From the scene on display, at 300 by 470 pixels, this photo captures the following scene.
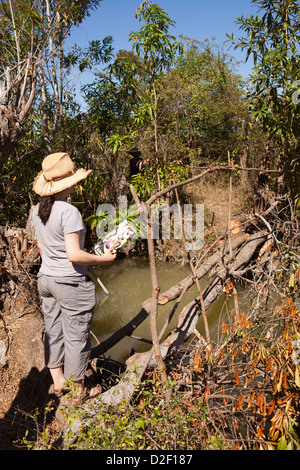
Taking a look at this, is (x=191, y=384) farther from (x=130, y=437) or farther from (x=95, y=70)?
(x=95, y=70)

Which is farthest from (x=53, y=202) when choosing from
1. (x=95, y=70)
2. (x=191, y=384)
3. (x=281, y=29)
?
(x=95, y=70)

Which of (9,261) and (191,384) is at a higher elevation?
(9,261)

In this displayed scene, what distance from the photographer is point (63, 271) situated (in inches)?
81.0

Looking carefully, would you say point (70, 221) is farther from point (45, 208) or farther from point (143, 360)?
point (143, 360)

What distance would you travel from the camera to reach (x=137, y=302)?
17.7 feet

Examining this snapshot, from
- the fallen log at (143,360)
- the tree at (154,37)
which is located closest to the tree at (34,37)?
the tree at (154,37)

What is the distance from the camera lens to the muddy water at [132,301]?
4359 mm

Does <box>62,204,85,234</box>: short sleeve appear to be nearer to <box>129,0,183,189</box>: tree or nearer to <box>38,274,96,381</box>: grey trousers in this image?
<box>38,274,96,381</box>: grey trousers

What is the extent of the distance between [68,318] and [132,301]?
340 centimetres

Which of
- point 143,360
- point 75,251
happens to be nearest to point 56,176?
point 75,251

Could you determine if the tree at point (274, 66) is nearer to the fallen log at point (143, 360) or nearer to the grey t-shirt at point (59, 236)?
the fallen log at point (143, 360)

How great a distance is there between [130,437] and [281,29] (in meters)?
4.80

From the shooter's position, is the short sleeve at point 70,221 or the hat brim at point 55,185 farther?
the hat brim at point 55,185

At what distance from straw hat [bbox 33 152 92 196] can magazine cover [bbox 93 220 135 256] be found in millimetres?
418
